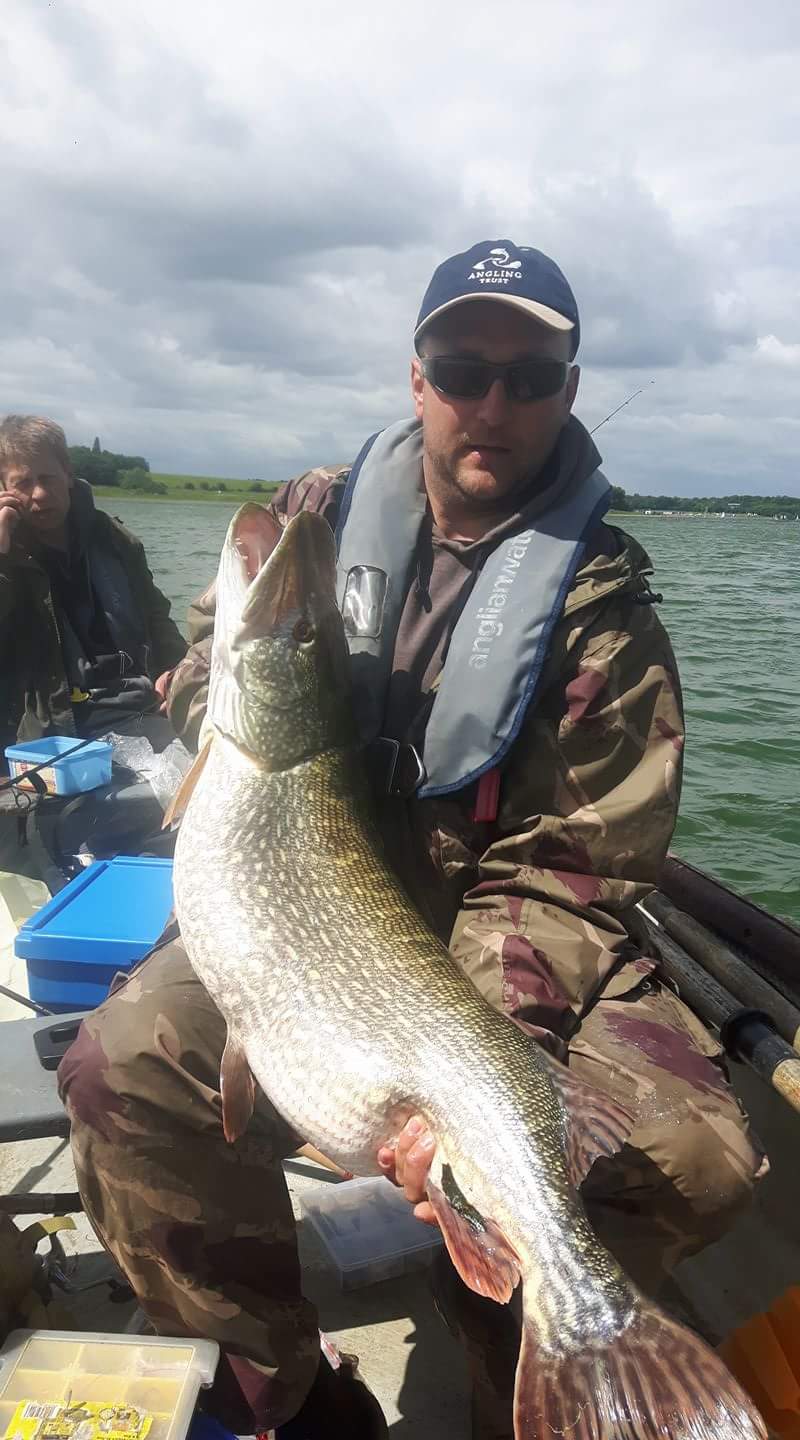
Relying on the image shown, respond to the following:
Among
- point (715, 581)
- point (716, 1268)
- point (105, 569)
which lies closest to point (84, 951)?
point (716, 1268)

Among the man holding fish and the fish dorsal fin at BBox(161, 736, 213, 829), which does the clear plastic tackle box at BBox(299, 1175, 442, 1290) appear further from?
the fish dorsal fin at BBox(161, 736, 213, 829)

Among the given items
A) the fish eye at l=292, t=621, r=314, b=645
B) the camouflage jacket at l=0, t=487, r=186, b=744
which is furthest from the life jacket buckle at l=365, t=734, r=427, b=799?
the camouflage jacket at l=0, t=487, r=186, b=744

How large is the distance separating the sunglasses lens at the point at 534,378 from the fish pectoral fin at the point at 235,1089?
7.18ft

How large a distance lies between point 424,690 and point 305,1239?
1927 mm

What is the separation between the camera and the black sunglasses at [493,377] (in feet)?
10.4

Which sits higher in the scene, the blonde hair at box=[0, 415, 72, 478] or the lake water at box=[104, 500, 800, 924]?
the blonde hair at box=[0, 415, 72, 478]

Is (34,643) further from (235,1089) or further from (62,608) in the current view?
(235,1089)

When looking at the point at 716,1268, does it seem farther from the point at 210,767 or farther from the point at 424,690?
the point at 210,767

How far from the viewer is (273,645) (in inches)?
108

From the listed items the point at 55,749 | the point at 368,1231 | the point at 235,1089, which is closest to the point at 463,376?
the point at 235,1089

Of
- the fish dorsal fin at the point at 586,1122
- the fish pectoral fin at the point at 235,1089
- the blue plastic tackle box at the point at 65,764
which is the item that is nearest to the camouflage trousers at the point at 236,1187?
the fish pectoral fin at the point at 235,1089

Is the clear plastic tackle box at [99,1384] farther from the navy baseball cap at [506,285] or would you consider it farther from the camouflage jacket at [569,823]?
the navy baseball cap at [506,285]

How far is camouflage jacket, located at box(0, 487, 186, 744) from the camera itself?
6.04 metres

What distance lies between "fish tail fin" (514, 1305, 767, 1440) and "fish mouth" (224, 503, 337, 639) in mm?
1804
